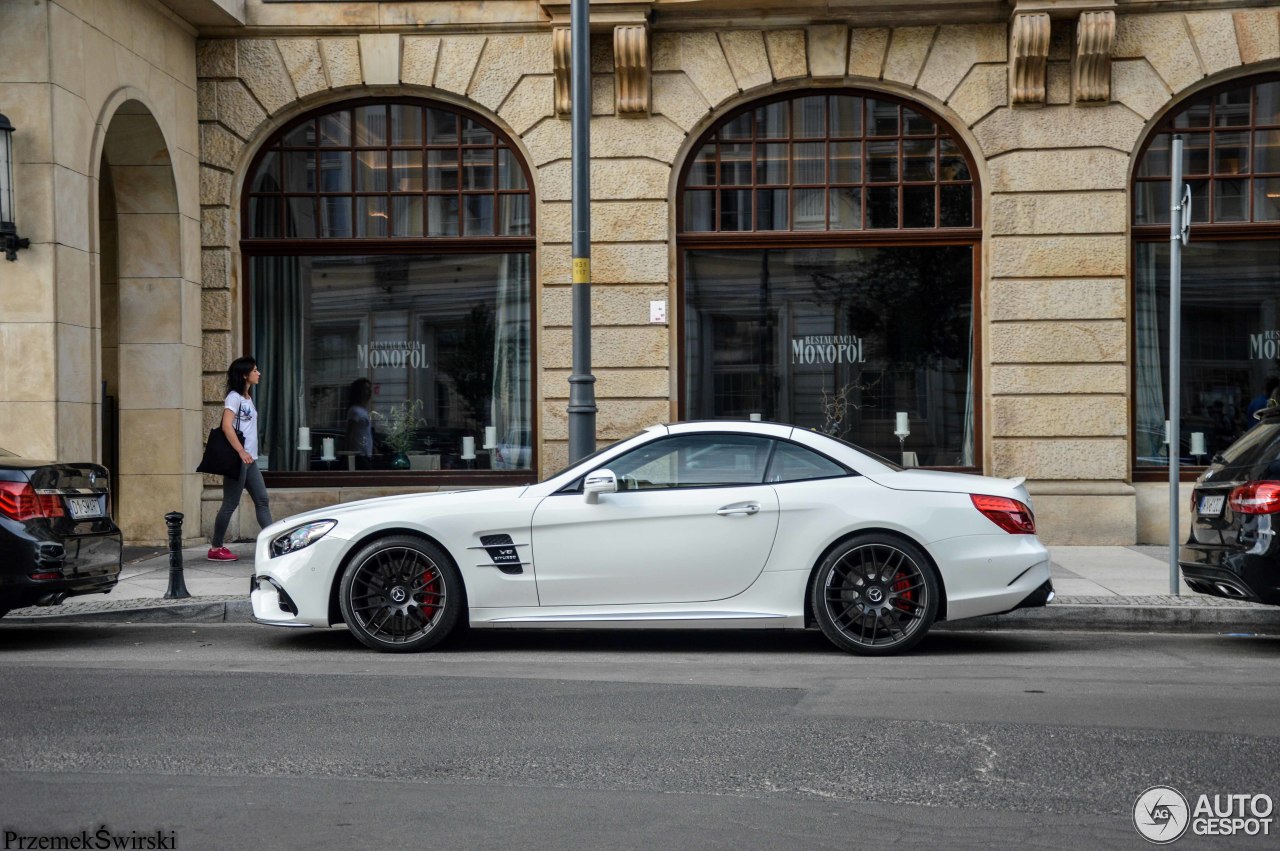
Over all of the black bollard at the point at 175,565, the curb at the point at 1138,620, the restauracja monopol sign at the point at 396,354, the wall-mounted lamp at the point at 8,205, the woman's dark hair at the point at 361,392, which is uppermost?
the wall-mounted lamp at the point at 8,205

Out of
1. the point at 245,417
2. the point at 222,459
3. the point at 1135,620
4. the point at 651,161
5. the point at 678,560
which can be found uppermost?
the point at 651,161

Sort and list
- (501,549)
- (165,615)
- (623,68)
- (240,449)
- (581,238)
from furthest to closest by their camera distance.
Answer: (623,68)
(240,449)
(581,238)
(165,615)
(501,549)

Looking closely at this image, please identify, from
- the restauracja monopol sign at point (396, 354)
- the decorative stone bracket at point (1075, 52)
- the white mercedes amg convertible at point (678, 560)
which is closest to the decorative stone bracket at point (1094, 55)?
the decorative stone bracket at point (1075, 52)

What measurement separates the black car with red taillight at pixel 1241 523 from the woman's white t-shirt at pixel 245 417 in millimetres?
A: 8056

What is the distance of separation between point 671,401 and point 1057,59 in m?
5.05

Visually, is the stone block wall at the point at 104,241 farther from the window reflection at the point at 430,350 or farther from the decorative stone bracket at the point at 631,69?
the decorative stone bracket at the point at 631,69

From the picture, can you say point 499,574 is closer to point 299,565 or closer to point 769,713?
point 299,565

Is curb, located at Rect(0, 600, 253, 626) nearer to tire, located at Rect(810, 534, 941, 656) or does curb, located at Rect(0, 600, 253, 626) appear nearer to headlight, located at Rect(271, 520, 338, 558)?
headlight, located at Rect(271, 520, 338, 558)

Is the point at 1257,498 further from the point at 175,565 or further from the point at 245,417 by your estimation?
the point at 245,417

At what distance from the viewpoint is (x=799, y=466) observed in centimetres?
859

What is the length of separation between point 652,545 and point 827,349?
665 centimetres

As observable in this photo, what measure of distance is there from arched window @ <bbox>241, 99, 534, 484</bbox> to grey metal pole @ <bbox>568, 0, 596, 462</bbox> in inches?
141

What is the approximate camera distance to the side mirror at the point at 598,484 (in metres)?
8.28

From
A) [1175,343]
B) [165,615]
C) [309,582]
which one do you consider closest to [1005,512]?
[1175,343]
